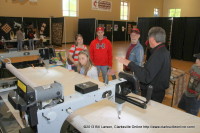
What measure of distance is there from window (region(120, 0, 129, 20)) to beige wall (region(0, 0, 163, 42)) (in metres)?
0.40

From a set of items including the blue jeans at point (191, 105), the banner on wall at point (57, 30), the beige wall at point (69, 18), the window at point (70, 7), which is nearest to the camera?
the blue jeans at point (191, 105)

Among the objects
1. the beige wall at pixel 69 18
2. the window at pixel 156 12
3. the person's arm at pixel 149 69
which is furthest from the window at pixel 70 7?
the person's arm at pixel 149 69

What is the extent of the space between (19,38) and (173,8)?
15.3 metres

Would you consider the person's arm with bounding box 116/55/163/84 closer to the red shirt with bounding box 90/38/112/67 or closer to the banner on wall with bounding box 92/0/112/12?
the red shirt with bounding box 90/38/112/67

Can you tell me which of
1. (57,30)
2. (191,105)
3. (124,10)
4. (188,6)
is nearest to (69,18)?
(57,30)

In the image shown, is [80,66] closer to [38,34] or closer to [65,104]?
[65,104]

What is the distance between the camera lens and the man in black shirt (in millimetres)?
1854

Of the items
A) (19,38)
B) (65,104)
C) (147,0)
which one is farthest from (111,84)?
(147,0)

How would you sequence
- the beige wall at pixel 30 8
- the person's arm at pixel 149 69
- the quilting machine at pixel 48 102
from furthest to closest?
1. the beige wall at pixel 30 8
2. the person's arm at pixel 149 69
3. the quilting machine at pixel 48 102

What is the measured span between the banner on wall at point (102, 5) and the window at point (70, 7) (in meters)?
1.62

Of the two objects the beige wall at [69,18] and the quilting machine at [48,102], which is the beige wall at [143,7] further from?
the quilting machine at [48,102]

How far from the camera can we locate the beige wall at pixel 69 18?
36.5 feet

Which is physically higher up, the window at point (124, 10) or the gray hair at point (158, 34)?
the window at point (124, 10)

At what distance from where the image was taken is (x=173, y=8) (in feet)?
Answer: 60.8
